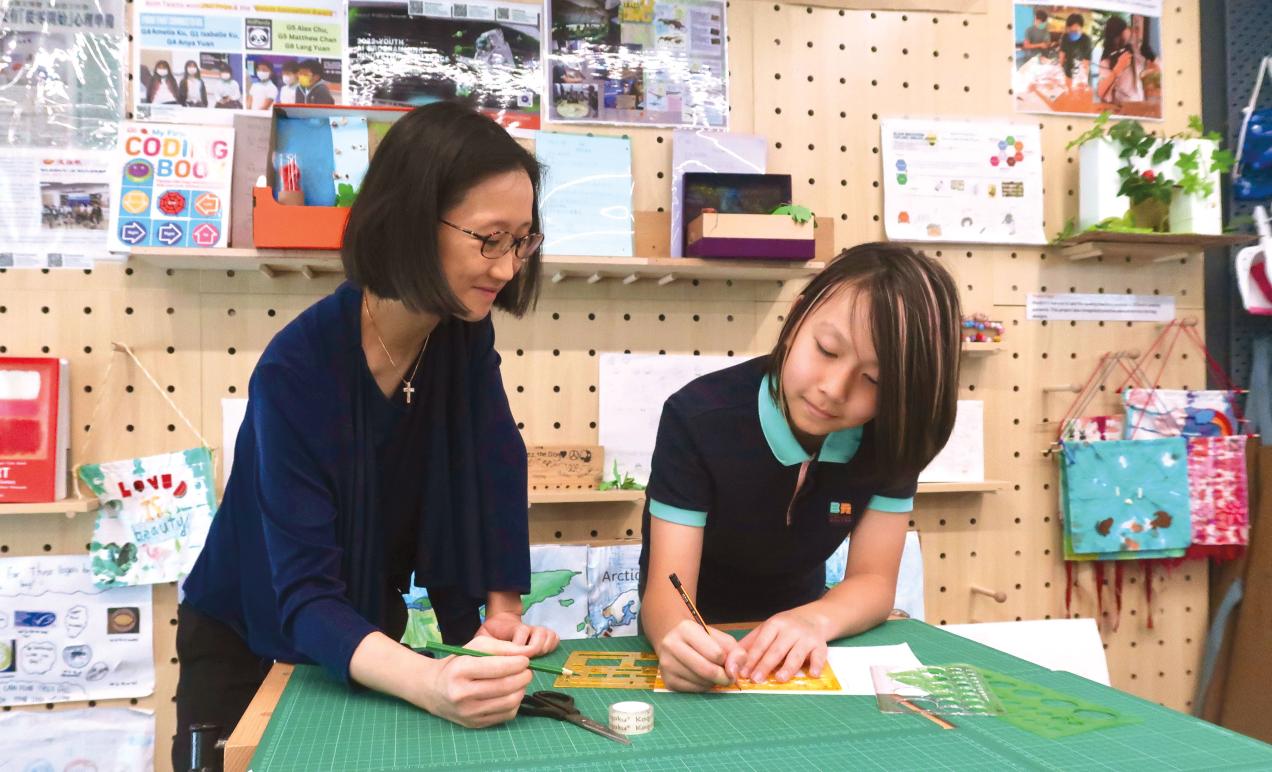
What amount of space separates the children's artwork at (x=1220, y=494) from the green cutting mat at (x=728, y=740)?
164 cm

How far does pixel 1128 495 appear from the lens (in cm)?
220

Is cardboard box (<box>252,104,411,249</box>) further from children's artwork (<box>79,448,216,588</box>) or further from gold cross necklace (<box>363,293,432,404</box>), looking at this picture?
gold cross necklace (<box>363,293,432,404</box>)

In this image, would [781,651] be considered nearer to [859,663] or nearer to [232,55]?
[859,663]

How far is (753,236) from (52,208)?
1544 millimetres

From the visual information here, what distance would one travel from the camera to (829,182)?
217cm

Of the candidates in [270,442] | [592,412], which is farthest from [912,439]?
[592,412]

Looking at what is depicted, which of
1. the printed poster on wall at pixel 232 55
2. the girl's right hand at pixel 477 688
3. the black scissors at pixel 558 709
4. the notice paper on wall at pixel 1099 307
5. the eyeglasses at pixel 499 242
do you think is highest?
the printed poster on wall at pixel 232 55

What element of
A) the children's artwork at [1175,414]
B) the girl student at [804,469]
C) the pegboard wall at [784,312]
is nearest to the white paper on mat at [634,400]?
the pegboard wall at [784,312]

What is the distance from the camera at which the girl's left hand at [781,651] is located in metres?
0.94

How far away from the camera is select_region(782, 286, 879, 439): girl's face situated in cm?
100

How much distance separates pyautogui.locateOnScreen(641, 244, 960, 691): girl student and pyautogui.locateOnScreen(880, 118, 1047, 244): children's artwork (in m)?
1.15

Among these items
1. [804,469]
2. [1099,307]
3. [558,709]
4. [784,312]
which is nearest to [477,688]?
[558,709]

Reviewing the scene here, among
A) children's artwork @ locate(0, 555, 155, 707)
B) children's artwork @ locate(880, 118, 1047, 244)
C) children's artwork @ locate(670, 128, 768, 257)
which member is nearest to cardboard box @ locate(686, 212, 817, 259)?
children's artwork @ locate(670, 128, 768, 257)

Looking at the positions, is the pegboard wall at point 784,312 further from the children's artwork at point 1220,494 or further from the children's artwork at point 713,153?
the children's artwork at point 1220,494
